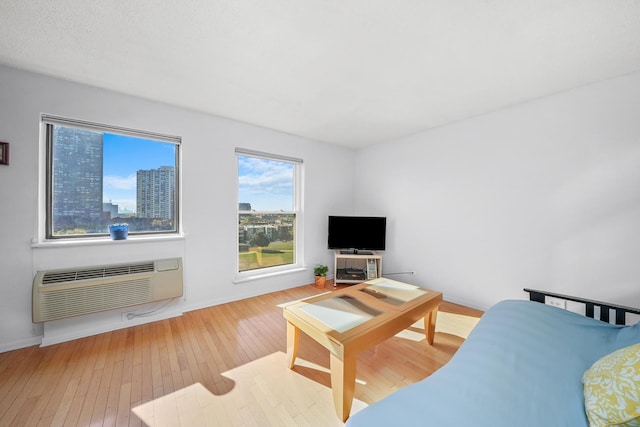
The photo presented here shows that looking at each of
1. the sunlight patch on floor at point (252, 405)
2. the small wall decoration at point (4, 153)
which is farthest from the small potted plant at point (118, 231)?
the sunlight patch on floor at point (252, 405)

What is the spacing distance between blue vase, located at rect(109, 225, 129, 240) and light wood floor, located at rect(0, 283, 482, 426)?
3.14 ft

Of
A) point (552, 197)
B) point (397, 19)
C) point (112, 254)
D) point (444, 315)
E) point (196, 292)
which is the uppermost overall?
point (397, 19)

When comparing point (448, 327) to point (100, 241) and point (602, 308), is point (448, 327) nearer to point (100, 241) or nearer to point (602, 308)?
point (602, 308)

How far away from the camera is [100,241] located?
7.55 feet

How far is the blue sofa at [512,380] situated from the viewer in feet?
2.72

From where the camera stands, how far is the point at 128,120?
242 centimetres

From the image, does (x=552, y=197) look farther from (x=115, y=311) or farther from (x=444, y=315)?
(x=115, y=311)

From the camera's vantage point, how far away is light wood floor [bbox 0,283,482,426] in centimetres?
140

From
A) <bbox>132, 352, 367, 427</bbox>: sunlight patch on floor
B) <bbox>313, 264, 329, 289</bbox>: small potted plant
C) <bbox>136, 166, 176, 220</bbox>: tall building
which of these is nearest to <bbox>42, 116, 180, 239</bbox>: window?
<bbox>136, 166, 176, 220</bbox>: tall building

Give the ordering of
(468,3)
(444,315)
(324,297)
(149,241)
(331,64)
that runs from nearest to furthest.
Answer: (468,3) → (331,64) → (324,297) → (149,241) → (444,315)

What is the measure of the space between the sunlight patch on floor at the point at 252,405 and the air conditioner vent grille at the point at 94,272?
1381 millimetres

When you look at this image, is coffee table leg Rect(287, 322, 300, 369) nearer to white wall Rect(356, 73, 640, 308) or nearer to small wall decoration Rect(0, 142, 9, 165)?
white wall Rect(356, 73, 640, 308)

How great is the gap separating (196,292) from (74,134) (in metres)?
2.06

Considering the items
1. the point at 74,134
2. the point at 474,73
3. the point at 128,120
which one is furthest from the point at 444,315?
the point at 74,134
